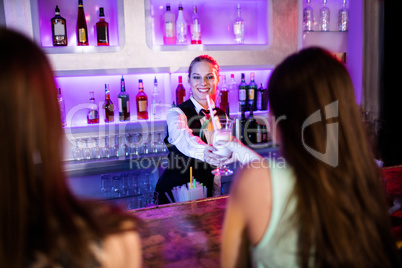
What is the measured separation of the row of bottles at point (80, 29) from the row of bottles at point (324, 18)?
1726mm

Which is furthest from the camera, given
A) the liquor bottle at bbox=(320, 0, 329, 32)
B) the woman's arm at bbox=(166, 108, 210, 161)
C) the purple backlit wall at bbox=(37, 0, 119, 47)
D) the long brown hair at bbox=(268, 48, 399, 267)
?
the liquor bottle at bbox=(320, 0, 329, 32)

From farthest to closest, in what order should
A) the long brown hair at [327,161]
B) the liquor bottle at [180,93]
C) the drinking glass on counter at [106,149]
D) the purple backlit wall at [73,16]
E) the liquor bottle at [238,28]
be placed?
the liquor bottle at [238,28] → the liquor bottle at [180,93] → the drinking glass on counter at [106,149] → the purple backlit wall at [73,16] → the long brown hair at [327,161]

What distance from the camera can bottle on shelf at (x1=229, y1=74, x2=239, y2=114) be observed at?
3215 millimetres

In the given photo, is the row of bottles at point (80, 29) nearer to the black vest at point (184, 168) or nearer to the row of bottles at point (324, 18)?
the black vest at point (184, 168)

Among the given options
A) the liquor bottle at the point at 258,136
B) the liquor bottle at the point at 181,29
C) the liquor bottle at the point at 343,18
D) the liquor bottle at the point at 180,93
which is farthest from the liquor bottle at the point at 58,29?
the liquor bottle at the point at 343,18

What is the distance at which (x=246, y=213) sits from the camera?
2.94 ft

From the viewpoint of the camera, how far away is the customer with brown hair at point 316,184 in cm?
83

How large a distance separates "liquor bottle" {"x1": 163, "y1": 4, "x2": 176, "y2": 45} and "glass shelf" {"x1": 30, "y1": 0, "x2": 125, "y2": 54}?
35 cm

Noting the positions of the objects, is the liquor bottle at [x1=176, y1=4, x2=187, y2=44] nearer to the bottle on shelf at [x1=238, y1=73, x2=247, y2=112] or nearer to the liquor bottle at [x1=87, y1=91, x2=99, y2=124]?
the bottle on shelf at [x1=238, y1=73, x2=247, y2=112]

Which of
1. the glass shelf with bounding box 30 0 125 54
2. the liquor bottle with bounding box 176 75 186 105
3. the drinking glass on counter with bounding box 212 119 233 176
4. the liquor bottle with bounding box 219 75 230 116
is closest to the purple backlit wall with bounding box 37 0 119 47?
the glass shelf with bounding box 30 0 125 54

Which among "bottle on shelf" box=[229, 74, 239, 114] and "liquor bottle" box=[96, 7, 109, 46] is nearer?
"liquor bottle" box=[96, 7, 109, 46]

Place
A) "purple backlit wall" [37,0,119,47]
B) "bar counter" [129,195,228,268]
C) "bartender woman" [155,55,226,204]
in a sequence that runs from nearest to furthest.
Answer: "bar counter" [129,195,228,268] → "bartender woman" [155,55,226,204] → "purple backlit wall" [37,0,119,47]

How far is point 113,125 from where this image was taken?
2.78 meters

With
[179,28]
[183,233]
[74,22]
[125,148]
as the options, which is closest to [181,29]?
[179,28]
